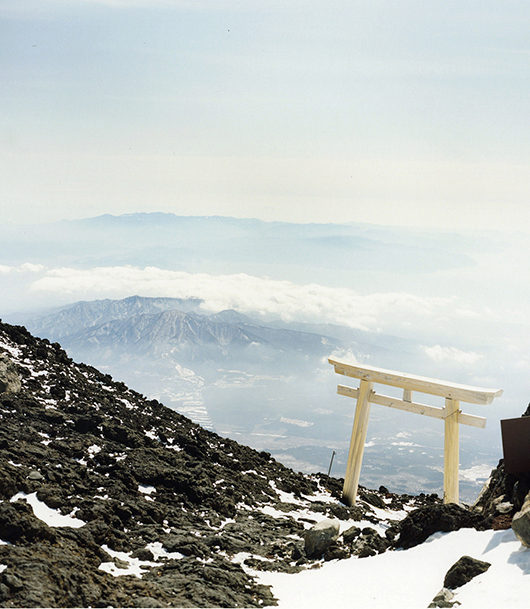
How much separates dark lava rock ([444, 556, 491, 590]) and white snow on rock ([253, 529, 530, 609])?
10 centimetres

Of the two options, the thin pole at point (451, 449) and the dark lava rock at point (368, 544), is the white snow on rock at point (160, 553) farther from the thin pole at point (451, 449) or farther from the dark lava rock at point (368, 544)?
the thin pole at point (451, 449)

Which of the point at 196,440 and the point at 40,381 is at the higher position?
the point at 40,381

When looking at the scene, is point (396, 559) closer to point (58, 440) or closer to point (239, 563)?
point (239, 563)

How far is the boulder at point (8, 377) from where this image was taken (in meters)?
14.8

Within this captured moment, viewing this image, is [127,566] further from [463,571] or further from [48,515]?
[463,571]

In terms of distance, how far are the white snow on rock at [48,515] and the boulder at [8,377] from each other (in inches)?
207

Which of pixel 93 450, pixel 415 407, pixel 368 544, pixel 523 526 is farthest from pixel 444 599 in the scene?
pixel 93 450

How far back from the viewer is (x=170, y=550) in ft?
31.6

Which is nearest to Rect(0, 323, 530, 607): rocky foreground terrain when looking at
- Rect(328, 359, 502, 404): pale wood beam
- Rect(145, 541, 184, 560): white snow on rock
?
Rect(145, 541, 184, 560): white snow on rock

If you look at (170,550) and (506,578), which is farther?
(170,550)

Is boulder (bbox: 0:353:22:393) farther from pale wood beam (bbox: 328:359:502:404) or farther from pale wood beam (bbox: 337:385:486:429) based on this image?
pale wood beam (bbox: 337:385:486:429)

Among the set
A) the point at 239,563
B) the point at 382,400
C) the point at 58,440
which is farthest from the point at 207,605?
the point at 382,400

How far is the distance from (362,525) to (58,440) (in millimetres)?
Answer: 6702

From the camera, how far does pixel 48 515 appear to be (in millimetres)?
9727
